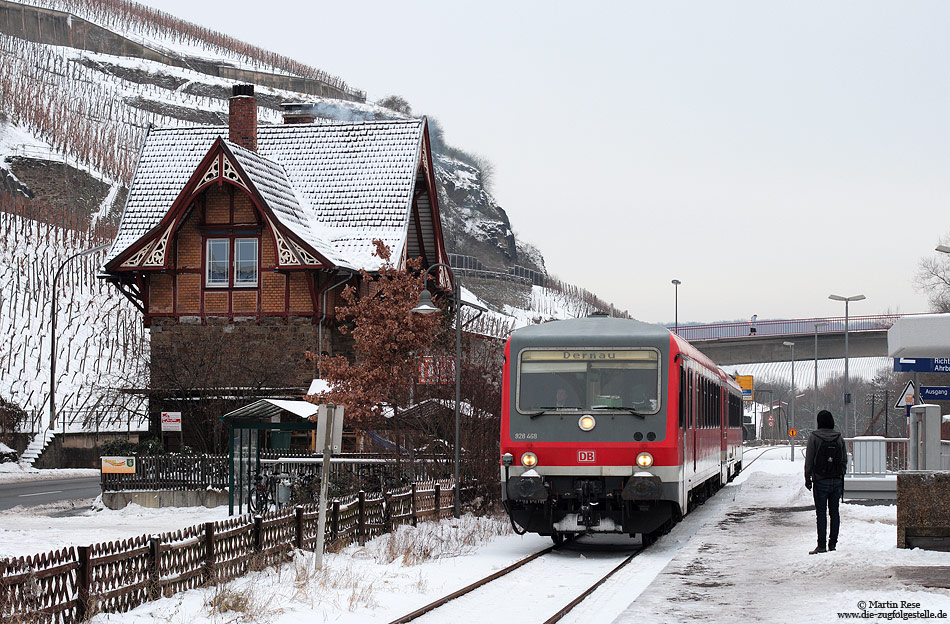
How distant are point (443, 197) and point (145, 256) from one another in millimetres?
136190

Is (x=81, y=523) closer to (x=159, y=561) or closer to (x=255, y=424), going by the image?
(x=255, y=424)

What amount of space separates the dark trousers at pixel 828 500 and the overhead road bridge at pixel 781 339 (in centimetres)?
5169

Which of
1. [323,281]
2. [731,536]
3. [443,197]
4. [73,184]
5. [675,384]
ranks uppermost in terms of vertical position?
[443,197]

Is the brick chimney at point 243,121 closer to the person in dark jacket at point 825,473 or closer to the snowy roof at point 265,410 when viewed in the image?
the snowy roof at point 265,410

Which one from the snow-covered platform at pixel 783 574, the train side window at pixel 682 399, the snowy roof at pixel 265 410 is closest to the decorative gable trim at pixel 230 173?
the snowy roof at pixel 265 410

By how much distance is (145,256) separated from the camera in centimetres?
3941

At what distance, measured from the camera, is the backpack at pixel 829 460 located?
16.5 m

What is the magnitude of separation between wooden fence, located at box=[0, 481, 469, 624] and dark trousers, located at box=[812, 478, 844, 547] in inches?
248

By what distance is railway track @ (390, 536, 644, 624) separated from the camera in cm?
1214

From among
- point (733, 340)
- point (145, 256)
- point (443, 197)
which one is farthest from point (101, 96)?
point (145, 256)

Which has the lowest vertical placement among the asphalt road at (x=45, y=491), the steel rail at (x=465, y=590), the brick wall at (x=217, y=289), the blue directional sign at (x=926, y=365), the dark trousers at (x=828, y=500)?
the asphalt road at (x=45, y=491)

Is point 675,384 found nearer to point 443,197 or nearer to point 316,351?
point 316,351

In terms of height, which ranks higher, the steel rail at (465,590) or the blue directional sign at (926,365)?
the blue directional sign at (926,365)

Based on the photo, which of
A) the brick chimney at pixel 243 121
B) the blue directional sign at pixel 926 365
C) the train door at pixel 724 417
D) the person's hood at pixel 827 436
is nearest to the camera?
the person's hood at pixel 827 436
